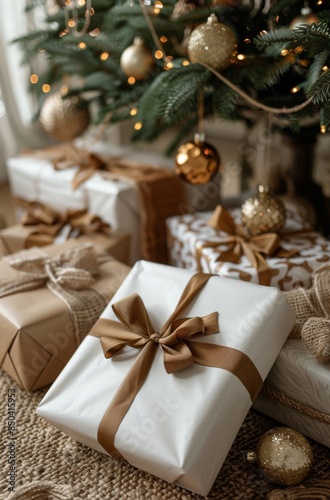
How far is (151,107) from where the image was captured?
108 centimetres

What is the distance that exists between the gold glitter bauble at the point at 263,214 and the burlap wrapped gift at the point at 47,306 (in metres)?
0.27

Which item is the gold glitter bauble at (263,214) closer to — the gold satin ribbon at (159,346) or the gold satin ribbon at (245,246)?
the gold satin ribbon at (245,246)

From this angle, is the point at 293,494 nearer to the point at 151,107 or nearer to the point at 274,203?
the point at 274,203

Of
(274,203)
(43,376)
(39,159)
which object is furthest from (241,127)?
(43,376)

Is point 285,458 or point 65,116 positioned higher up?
point 65,116

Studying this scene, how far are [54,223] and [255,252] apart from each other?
52 cm

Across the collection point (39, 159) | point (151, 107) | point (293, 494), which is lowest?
point (293, 494)

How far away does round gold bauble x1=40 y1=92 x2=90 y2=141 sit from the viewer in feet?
4.46

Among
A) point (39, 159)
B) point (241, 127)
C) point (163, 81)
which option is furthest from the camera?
point (241, 127)

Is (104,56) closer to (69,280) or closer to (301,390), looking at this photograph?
(69,280)

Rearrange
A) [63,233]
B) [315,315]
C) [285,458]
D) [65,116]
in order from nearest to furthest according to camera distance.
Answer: [285,458], [315,315], [63,233], [65,116]

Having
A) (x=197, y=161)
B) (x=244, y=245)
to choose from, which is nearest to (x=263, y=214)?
(x=244, y=245)

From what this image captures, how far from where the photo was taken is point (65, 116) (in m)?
1.36

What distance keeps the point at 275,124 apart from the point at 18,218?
79cm
